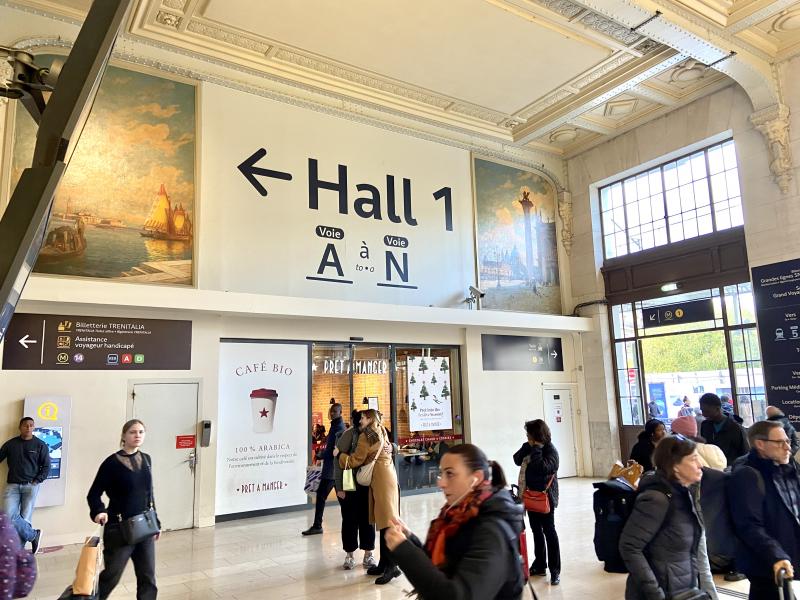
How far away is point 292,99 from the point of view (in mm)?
9914

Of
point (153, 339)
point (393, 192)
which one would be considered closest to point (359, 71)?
point (393, 192)

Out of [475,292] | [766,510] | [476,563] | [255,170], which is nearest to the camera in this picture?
[476,563]

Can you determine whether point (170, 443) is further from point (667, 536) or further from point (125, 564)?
point (667, 536)

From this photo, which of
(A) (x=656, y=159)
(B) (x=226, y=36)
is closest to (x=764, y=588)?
(B) (x=226, y=36)

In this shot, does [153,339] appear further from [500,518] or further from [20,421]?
[500,518]

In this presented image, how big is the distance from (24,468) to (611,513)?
6.31m

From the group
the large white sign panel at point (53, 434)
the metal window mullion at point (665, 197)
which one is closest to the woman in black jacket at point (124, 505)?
the large white sign panel at point (53, 434)

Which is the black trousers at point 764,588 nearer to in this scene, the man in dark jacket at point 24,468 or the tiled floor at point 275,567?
the tiled floor at point 275,567

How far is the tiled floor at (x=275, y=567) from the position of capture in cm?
502

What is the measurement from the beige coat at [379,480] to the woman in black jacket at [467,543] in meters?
3.28

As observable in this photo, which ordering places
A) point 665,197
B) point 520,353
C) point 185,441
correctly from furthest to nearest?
point 520,353 < point 665,197 < point 185,441

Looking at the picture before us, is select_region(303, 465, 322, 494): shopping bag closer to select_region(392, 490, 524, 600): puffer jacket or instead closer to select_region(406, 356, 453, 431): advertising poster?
select_region(406, 356, 453, 431): advertising poster

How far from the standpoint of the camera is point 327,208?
10.0m

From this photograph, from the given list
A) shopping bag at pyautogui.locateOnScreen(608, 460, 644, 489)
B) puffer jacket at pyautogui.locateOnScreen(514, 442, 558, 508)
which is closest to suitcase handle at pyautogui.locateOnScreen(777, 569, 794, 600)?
puffer jacket at pyautogui.locateOnScreen(514, 442, 558, 508)
